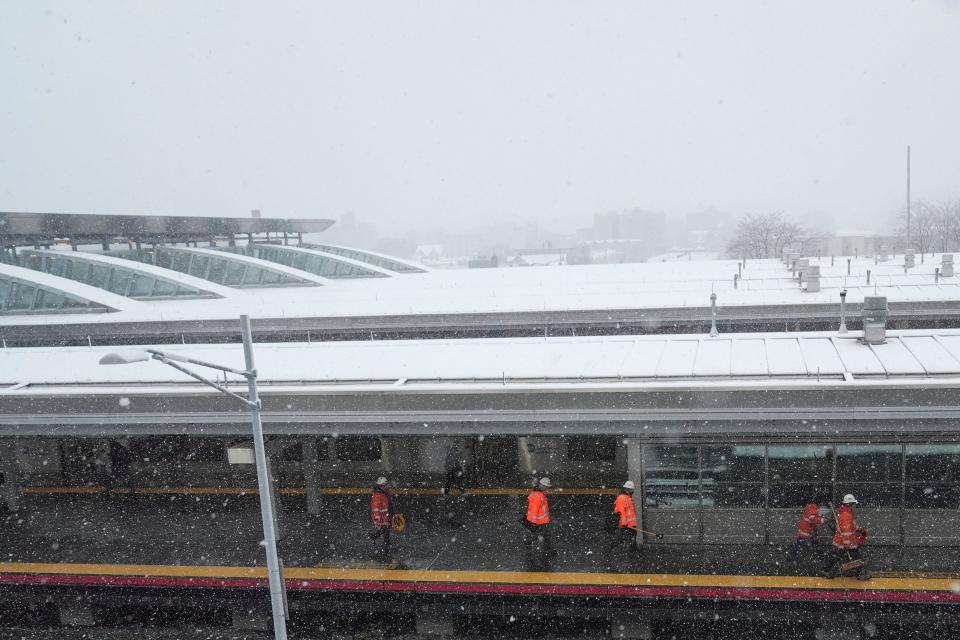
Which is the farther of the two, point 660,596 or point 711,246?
point 711,246

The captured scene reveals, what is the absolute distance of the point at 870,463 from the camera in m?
11.5

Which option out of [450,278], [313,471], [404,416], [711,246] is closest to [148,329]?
[313,471]

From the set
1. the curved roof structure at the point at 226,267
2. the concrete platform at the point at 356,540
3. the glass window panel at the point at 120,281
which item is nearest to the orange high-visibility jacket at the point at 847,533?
the concrete platform at the point at 356,540

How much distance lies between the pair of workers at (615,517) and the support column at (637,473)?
9 cm

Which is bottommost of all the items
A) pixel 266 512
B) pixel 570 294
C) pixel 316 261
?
Result: pixel 266 512

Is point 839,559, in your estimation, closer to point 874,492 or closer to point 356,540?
point 874,492

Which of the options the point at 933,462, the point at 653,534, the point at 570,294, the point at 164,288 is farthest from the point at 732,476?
the point at 164,288

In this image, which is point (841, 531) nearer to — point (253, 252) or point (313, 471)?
point (313, 471)

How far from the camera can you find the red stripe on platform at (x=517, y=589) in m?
10.1

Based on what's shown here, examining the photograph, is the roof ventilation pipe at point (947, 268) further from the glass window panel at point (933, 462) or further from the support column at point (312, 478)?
the support column at point (312, 478)

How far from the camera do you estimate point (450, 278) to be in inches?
1289

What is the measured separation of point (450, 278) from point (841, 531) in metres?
23.7

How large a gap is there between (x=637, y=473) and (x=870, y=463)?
358cm

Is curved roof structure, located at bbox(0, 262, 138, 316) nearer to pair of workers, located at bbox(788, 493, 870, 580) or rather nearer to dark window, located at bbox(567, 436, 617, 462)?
dark window, located at bbox(567, 436, 617, 462)
